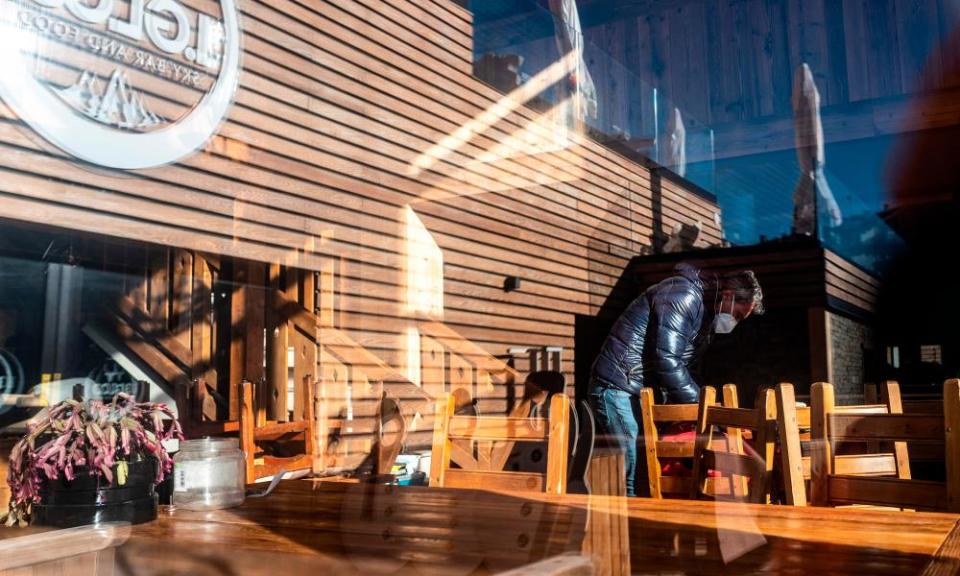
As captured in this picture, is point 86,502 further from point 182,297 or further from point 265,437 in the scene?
point 182,297

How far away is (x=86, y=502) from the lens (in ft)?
4.43

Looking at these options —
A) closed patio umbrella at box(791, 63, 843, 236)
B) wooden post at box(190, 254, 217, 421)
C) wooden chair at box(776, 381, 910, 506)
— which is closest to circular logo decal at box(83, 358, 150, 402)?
wooden post at box(190, 254, 217, 421)

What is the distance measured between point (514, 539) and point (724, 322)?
A: 3125mm

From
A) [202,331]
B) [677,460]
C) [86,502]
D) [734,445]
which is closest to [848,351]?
[677,460]

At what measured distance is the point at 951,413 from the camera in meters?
1.57

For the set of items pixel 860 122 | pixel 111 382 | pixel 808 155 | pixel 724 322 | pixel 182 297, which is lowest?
pixel 111 382

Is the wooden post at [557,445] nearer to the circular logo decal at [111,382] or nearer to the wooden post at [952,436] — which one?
the wooden post at [952,436]

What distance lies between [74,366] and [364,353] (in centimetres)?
175

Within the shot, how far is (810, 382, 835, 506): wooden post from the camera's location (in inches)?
66.1

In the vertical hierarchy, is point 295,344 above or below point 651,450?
above

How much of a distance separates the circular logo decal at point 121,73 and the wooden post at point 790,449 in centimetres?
325

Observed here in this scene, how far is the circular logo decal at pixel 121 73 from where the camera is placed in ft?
12.0

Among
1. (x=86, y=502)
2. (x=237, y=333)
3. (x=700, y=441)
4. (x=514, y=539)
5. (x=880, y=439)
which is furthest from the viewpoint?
(x=237, y=333)

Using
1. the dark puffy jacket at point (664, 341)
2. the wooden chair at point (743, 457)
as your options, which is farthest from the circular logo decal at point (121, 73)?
the wooden chair at point (743, 457)
